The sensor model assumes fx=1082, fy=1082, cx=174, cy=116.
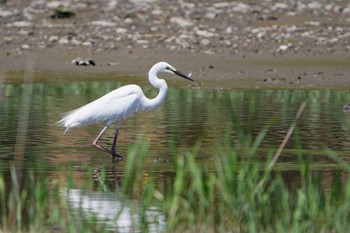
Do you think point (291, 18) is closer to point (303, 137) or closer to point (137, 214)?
point (303, 137)

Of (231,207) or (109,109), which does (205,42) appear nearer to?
(109,109)

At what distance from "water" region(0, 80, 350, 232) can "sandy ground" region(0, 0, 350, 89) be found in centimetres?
110

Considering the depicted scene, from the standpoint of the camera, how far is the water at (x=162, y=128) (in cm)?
894

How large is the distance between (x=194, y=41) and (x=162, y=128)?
22.6 feet

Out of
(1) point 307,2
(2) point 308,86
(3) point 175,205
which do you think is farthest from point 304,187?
(1) point 307,2

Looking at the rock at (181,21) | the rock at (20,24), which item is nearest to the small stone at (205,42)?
the rock at (181,21)

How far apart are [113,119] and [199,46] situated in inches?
295

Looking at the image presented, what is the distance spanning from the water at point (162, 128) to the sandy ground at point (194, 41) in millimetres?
1100

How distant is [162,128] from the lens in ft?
37.4

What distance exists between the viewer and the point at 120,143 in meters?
11.1

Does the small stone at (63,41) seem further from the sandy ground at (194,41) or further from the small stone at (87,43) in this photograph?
the small stone at (87,43)

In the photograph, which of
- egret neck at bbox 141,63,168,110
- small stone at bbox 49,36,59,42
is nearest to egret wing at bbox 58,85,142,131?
egret neck at bbox 141,63,168,110

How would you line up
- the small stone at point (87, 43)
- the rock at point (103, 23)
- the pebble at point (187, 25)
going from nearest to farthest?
the pebble at point (187, 25)
the small stone at point (87, 43)
the rock at point (103, 23)

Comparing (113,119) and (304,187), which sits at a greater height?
(304,187)
